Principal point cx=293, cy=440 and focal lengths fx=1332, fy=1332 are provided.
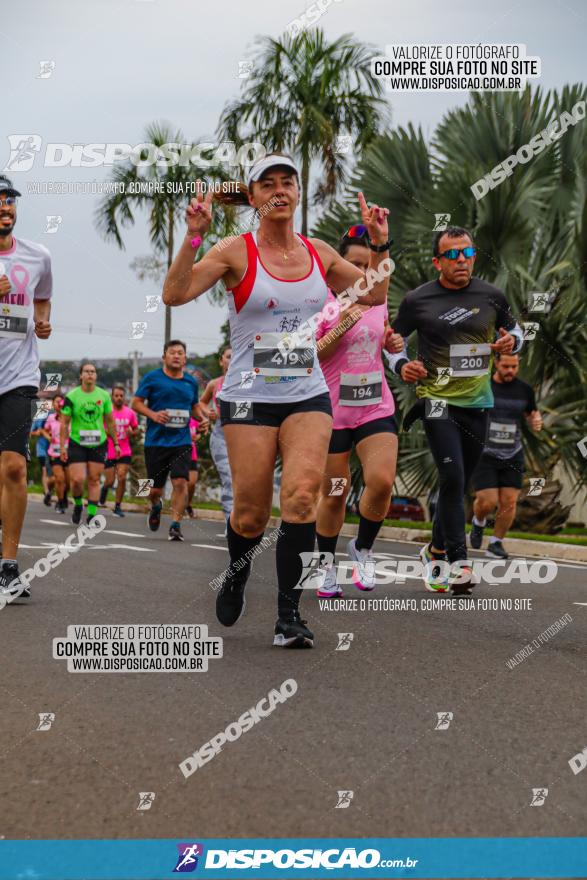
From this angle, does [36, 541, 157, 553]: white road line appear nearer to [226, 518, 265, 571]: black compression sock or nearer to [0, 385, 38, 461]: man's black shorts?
[0, 385, 38, 461]: man's black shorts

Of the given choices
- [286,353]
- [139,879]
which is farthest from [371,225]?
[139,879]

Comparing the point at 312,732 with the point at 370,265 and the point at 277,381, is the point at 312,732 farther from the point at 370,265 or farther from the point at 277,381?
the point at 370,265

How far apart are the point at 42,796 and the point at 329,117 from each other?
21273 millimetres

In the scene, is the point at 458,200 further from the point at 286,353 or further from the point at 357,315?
the point at 286,353

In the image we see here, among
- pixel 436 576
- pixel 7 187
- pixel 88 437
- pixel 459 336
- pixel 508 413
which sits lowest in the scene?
pixel 88 437

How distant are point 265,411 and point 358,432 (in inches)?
87.6

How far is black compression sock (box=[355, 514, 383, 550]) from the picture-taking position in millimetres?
8047

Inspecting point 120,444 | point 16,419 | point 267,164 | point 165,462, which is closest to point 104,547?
point 165,462

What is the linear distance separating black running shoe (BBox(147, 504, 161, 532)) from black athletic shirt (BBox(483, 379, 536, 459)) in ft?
14.2

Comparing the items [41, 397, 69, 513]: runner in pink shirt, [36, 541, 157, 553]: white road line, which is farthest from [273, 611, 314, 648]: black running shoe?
[41, 397, 69, 513]: runner in pink shirt

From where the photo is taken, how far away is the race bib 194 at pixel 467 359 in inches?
323

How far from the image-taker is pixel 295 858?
2963 millimetres

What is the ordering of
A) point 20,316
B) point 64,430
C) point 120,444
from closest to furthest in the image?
point 20,316, point 64,430, point 120,444

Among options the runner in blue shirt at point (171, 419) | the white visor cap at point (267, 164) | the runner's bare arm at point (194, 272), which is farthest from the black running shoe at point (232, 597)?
the runner in blue shirt at point (171, 419)
